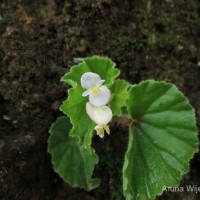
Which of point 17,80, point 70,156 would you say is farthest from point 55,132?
point 17,80

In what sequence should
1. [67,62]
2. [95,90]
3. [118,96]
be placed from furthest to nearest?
[67,62] < [118,96] < [95,90]

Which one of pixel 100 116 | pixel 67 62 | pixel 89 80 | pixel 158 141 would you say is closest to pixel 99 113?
Answer: pixel 100 116

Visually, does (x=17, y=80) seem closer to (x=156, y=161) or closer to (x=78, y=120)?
(x=78, y=120)

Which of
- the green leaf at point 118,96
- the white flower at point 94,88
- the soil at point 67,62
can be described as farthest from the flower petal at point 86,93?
the soil at point 67,62

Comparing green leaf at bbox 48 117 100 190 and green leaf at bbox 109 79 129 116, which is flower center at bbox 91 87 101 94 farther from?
green leaf at bbox 48 117 100 190

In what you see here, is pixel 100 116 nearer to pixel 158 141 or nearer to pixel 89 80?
pixel 89 80

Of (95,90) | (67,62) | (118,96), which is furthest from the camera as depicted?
(67,62)

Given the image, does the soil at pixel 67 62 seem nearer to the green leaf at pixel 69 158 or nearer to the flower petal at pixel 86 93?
the green leaf at pixel 69 158
